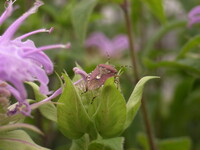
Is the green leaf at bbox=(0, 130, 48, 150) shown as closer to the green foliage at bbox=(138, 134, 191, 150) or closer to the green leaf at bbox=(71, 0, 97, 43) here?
the green leaf at bbox=(71, 0, 97, 43)

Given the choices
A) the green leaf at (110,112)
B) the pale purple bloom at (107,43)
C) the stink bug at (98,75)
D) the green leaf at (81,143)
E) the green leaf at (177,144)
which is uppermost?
the stink bug at (98,75)

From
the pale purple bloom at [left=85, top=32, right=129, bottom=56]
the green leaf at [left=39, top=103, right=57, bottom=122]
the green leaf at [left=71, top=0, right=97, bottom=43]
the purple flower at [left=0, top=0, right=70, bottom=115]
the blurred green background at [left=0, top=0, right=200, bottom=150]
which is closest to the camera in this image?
the purple flower at [left=0, top=0, right=70, bottom=115]

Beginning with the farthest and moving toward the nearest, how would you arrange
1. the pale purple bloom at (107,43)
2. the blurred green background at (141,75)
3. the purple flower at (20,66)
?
the pale purple bloom at (107,43)
the blurred green background at (141,75)
the purple flower at (20,66)

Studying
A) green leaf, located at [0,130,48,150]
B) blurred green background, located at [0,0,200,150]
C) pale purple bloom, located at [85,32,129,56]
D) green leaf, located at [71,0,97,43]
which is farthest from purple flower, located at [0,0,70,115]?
pale purple bloom, located at [85,32,129,56]

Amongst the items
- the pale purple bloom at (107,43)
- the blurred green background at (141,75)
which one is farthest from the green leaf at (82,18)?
the pale purple bloom at (107,43)

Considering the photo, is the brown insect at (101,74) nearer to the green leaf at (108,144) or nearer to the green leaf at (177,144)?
the green leaf at (108,144)

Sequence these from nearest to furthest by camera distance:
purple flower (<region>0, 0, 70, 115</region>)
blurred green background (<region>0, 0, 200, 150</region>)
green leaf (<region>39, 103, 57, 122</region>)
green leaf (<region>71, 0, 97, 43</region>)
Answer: purple flower (<region>0, 0, 70, 115</region>)
green leaf (<region>39, 103, 57, 122</region>)
green leaf (<region>71, 0, 97, 43</region>)
blurred green background (<region>0, 0, 200, 150</region>)
